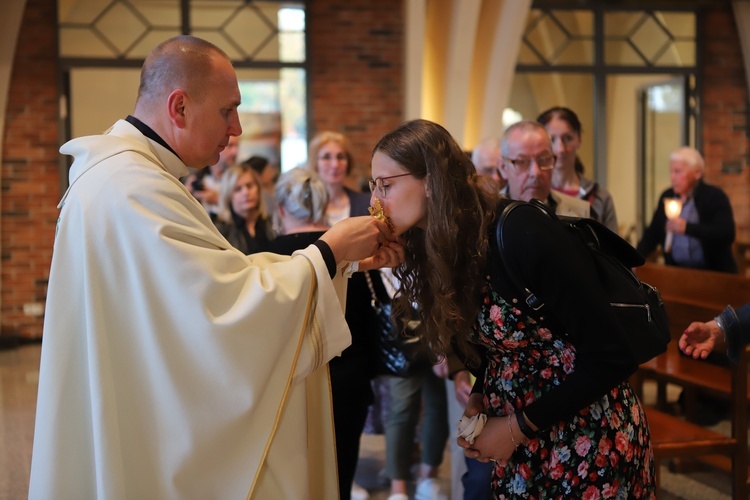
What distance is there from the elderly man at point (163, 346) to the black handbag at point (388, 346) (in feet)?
4.65

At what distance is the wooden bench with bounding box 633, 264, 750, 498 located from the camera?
12.3ft

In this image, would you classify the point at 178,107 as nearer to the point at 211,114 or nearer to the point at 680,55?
the point at 211,114

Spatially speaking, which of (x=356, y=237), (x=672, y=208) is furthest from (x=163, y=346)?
(x=672, y=208)

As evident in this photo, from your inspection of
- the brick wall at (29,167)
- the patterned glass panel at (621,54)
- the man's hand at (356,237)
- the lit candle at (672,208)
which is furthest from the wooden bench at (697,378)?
the brick wall at (29,167)

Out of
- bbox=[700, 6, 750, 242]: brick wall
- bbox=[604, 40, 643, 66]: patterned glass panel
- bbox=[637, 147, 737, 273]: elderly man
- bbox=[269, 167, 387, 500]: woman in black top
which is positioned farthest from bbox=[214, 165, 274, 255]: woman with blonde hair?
bbox=[700, 6, 750, 242]: brick wall

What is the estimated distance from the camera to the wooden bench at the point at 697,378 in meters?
3.74

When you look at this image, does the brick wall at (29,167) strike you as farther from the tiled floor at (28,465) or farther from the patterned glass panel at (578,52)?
the patterned glass panel at (578,52)

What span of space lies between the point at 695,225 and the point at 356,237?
14.1 ft

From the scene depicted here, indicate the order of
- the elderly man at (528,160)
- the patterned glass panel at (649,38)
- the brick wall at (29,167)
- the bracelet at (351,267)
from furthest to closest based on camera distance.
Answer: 1. the patterned glass panel at (649,38)
2. the brick wall at (29,167)
3. the elderly man at (528,160)
4. the bracelet at (351,267)

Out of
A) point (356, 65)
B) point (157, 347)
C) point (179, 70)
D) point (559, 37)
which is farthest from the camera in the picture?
point (559, 37)

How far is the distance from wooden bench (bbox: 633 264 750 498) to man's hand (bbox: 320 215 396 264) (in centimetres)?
206

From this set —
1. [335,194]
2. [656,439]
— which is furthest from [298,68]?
[656,439]

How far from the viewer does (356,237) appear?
214 cm

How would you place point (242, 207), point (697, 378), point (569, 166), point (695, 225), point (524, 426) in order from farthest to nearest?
point (695, 225)
point (242, 207)
point (569, 166)
point (697, 378)
point (524, 426)
